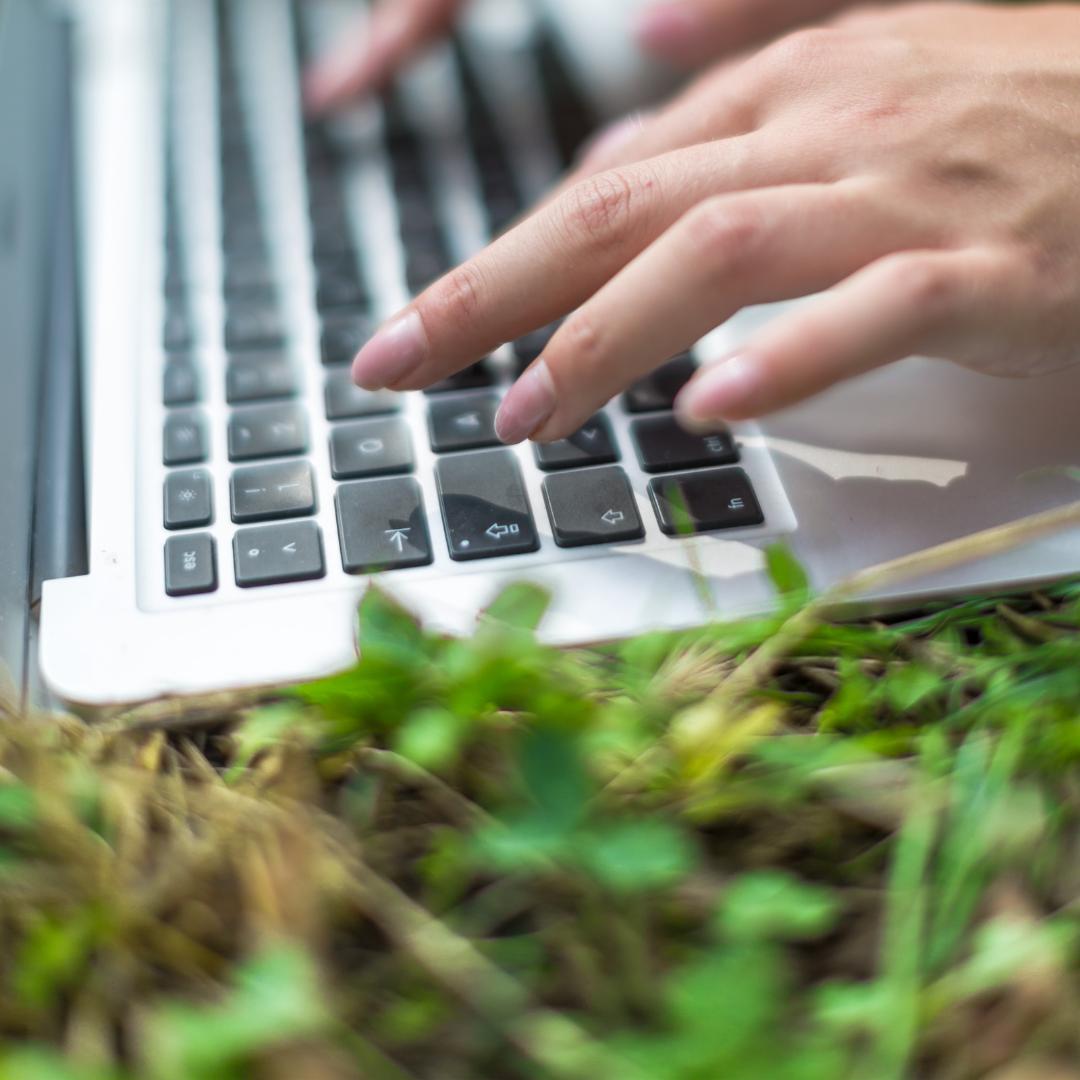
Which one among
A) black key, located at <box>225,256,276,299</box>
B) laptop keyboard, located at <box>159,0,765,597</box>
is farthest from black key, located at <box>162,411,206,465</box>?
black key, located at <box>225,256,276,299</box>

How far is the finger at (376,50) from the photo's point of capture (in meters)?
0.81

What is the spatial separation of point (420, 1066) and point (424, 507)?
28 centimetres

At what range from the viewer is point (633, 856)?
25 centimetres

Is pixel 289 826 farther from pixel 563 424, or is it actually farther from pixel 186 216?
pixel 186 216

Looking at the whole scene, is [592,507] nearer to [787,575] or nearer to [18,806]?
[787,575]

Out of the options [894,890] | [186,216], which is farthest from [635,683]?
[186,216]

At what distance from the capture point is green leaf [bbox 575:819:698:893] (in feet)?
0.81

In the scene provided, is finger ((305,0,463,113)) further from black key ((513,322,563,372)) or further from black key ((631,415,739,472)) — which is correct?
black key ((631,415,739,472))

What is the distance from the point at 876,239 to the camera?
499 mm

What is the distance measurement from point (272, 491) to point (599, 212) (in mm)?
215

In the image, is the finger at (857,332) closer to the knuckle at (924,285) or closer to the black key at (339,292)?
the knuckle at (924,285)

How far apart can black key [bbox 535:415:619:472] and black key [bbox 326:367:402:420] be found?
0.09 meters

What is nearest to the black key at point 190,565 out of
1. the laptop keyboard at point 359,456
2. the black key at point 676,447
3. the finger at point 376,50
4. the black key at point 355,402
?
the laptop keyboard at point 359,456

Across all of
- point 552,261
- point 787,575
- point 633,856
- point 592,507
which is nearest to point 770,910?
point 633,856
